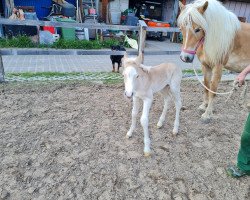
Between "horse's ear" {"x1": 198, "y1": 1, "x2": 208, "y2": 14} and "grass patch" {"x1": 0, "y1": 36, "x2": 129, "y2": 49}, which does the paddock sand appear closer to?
"horse's ear" {"x1": 198, "y1": 1, "x2": 208, "y2": 14}

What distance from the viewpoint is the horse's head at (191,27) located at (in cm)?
335

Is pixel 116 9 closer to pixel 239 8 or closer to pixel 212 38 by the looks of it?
pixel 239 8

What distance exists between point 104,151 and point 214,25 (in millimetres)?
2591

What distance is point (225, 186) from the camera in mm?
2721

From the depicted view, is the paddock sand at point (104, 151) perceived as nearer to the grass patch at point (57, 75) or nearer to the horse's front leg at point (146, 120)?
the horse's front leg at point (146, 120)

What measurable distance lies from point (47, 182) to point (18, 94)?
2.82 metres

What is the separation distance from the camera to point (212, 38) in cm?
370

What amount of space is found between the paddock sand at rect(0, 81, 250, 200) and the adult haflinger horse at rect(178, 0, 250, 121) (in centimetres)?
79

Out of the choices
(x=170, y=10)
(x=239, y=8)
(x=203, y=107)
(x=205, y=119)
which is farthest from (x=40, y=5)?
(x=239, y=8)

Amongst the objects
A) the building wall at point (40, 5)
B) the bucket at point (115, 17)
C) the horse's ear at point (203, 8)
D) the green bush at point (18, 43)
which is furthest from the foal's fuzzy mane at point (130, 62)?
the bucket at point (115, 17)

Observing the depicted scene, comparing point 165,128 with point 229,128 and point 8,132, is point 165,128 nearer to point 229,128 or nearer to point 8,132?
point 229,128

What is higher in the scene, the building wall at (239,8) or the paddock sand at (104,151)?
the building wall at (239,8)

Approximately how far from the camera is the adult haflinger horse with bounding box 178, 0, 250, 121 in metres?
3.42

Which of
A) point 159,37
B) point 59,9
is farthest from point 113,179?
point 159,37
